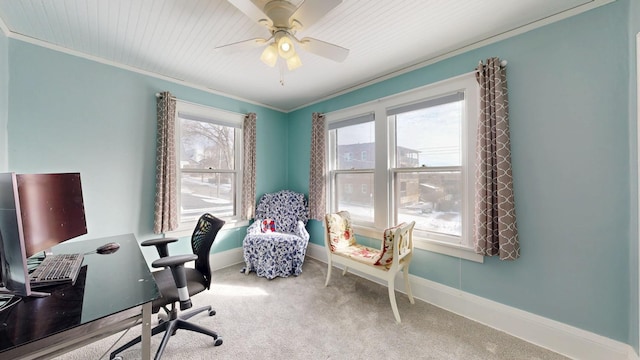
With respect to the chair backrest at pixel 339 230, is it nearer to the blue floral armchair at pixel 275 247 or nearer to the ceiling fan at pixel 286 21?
the blue floral armchair at pixel 275 247

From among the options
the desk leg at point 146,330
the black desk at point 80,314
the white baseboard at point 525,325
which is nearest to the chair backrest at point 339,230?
the white baseboard at point 525,325

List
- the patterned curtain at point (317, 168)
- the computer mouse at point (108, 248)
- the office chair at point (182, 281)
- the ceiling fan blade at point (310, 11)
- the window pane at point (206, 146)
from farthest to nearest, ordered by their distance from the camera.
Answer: the patterned curtain at point (317, 168) < the window pane at point (206, 146) < the computer mouse at point (108, 248) < the office chair at point (182, 281) < the ceiling fan blade at point (310, 11)

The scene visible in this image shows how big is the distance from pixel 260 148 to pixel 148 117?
1.46 m

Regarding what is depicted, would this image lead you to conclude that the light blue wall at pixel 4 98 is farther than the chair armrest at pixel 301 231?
No

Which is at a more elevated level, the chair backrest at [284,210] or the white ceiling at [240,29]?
the white ceiling at [240,29]

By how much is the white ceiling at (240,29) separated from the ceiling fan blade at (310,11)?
0.17 metres

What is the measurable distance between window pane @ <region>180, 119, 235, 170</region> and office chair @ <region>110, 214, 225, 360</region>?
1315 millimetres

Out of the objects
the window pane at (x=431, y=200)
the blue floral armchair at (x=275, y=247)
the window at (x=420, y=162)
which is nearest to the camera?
the window at (x=420, y=162)

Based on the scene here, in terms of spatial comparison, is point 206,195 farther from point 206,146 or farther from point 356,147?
point 356,147

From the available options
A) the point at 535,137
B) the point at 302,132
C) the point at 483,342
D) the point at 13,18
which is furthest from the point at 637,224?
the point at 13,18

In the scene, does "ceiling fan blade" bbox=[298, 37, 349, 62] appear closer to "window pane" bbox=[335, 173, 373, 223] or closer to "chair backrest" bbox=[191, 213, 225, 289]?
"chair backrest" bbox=[191, 213, 225, 289]

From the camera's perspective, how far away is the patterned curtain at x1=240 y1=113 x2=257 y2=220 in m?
3.32

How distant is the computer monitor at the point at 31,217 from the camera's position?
0.85 metres

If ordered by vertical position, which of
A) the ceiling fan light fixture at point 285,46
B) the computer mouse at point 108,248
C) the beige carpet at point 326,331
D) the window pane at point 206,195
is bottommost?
the beige carpet at point 326,331
